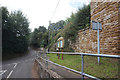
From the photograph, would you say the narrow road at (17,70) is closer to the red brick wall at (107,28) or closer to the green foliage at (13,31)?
the red brick wall at (107,28)

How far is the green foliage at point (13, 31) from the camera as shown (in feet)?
71.8

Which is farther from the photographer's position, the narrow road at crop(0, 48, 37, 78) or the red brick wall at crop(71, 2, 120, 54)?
the narrow road at crop(0, 48, 37, 78)

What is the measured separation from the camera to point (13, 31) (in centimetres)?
2503

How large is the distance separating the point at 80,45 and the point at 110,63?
209 inches

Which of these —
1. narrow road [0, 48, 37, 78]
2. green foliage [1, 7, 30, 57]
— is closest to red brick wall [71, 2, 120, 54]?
narrow road [0, 48, 37, 78]

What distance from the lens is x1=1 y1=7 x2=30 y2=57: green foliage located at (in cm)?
2190

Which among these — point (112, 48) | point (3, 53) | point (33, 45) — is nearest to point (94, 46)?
point (112, 48)

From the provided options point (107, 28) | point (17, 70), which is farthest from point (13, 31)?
point (107, 28)

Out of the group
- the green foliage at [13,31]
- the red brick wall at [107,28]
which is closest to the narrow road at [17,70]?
the red brick wall at [107,28]

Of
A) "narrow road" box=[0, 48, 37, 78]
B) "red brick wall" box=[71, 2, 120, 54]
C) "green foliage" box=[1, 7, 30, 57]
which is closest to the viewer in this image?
"red brick wall" box=[71, 2, 120, 54]

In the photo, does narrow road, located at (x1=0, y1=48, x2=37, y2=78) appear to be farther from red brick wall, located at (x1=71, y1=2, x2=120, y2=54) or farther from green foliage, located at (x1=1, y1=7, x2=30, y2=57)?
green foliage, located at (x1=1, y1=7, x2=30, y2=57)

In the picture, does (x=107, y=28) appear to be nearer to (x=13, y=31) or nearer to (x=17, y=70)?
(x=17, y=70)

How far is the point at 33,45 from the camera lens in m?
53.2

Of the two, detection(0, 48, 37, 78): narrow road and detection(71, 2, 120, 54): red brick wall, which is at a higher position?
detection(71, 2, 120, 54): red brick wall
